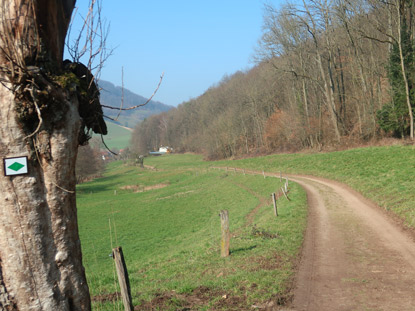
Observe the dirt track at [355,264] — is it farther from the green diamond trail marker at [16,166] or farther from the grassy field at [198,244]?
the green diamond trail marker at [16,166]

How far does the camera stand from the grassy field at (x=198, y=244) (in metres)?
7.89

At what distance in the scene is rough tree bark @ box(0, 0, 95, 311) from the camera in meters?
3.84

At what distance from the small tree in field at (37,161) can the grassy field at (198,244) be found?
1.87m

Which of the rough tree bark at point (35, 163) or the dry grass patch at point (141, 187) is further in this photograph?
the dry grass patch at point (141, 187)

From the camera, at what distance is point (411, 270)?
868 centimetres

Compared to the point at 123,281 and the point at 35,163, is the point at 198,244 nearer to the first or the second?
the point at 123,281

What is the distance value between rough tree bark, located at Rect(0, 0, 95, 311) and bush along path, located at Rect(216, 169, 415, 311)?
15.1 feet

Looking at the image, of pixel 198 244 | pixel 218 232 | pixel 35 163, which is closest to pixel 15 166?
pixel 35 163

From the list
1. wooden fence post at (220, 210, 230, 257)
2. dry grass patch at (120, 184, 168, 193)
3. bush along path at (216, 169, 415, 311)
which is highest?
wooden fence post at (220, 210, 230, 257)

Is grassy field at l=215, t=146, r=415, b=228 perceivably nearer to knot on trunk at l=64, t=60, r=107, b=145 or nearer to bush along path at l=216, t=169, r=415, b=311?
bush along path at l=216, t=169, r=415, b=311

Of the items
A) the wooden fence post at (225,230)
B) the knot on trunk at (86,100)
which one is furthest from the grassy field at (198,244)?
the knot on trunk at (86,100)

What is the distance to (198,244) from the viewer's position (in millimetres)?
18516

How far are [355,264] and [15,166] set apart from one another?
27.5 feet

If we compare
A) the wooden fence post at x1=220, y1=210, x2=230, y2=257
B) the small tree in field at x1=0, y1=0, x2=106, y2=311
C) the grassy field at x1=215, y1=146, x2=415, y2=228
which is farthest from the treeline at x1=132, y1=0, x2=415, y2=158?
the small tree in field at x1=0, y1=0, x2=106, y2=311
